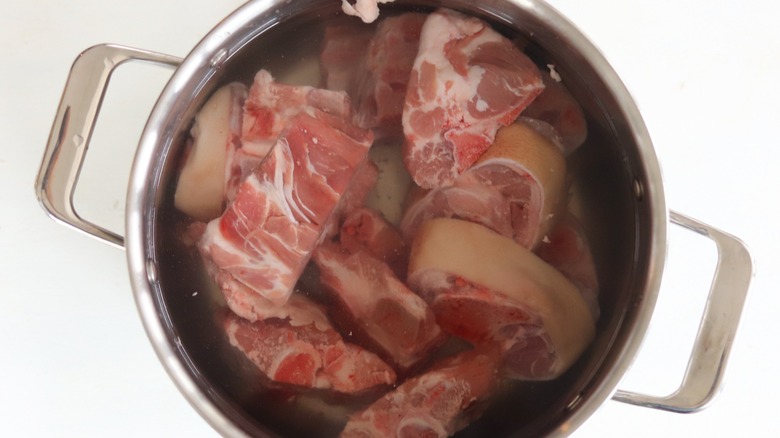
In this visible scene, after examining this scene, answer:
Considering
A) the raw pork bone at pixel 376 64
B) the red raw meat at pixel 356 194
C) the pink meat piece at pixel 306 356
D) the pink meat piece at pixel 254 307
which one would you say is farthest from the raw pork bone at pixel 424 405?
the raw pork bone at pixel 376 64

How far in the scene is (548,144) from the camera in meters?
1.07

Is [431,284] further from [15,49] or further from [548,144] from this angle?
[15,49]

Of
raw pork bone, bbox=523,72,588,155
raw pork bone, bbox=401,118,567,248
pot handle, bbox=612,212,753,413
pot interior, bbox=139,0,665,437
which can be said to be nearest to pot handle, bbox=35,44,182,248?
pot interior, bbox=139,0,665,437

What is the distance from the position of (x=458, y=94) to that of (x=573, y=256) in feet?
1.10

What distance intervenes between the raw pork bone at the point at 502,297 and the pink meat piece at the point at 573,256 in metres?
0.02

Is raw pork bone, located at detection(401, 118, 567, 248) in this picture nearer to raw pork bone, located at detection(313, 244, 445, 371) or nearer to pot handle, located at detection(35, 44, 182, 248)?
raw pork bone, located at detection(313, 244, 445, 371)

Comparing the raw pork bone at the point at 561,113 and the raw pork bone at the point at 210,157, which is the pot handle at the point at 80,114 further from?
the raw pork bone at the point at 561,113

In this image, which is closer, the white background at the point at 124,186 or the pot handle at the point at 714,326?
the pot handle at the point at 714,326

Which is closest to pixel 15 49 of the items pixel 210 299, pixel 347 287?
pixel 210 299

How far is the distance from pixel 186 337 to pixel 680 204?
0.99 m

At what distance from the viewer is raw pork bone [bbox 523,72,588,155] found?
1.09 metres

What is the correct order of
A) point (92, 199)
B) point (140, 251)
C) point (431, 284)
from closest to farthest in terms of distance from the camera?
point (140, 251), point (431, 284), point (92, 199)

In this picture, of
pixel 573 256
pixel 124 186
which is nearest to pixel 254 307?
pixel 124 186

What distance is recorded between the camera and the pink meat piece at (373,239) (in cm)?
109
